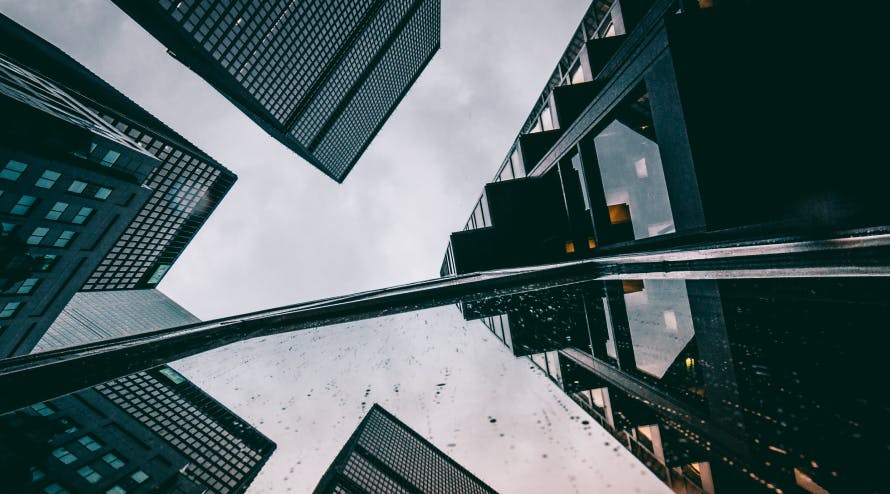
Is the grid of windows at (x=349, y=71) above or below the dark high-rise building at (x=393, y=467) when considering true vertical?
above

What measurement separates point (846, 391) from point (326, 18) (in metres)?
80.5

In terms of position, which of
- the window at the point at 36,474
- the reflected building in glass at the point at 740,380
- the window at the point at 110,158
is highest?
the window at the point at 110,158

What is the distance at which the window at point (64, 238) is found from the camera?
25.9m

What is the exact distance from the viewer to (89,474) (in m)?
1.48

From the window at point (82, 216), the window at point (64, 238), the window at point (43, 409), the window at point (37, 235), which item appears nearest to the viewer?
the window at point (43, 409)

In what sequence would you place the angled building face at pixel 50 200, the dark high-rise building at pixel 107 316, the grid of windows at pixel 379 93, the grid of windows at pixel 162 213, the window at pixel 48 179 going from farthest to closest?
1. the grid of windows at pixel 379 93
2. the dark high-rise building at pixel 107 316
3. the grid of windows at pixel 162 213
4. the window at pixel 48 179
5. the angled building face at pixel 50 200

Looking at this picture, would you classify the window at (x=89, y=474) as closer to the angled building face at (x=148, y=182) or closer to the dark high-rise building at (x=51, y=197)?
the dark high-rise building at (x=51, y=197)

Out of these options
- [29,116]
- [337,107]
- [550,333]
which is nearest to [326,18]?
[337,107]

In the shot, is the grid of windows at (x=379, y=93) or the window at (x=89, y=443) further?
the grid of windows at (x=379, y=93)

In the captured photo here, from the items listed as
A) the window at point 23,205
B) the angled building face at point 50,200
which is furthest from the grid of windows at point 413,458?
the window at point 23,205

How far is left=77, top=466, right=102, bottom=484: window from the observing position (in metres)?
1.41

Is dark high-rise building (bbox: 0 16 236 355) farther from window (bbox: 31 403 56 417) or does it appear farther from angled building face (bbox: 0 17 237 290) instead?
window (bbox: 31 403 56 417)

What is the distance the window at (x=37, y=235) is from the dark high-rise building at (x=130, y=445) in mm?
34466

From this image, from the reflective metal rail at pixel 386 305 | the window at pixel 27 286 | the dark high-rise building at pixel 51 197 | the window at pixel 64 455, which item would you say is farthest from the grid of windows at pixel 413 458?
the window at pixel 27 286
